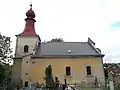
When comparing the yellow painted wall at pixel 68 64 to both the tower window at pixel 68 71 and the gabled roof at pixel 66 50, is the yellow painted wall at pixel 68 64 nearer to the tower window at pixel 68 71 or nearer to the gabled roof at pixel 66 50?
the tower window at pixel 68 71

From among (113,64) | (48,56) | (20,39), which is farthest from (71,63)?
(113,64)

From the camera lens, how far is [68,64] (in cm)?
3534

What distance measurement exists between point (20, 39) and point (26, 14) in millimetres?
5497

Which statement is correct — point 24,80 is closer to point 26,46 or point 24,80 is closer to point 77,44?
point 26,46

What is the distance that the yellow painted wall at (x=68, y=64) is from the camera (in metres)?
34.9

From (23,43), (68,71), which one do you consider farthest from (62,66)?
(23,43)

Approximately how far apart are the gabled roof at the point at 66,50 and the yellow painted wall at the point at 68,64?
857mm

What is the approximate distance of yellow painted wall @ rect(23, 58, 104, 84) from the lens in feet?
115

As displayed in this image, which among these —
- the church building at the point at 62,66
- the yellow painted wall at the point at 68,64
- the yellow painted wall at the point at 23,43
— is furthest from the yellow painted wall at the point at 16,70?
the yellow painted wall at the point at 68,64

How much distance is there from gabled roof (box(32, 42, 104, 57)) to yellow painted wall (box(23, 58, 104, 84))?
0.86 metres

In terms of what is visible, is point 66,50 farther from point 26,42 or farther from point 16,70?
point 16,70

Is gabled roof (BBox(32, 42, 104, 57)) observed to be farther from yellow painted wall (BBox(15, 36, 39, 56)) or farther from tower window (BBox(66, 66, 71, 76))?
tower window (BBox(66, 66, 71, 76))

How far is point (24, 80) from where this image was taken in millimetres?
34938

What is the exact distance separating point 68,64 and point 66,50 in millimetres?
3126
